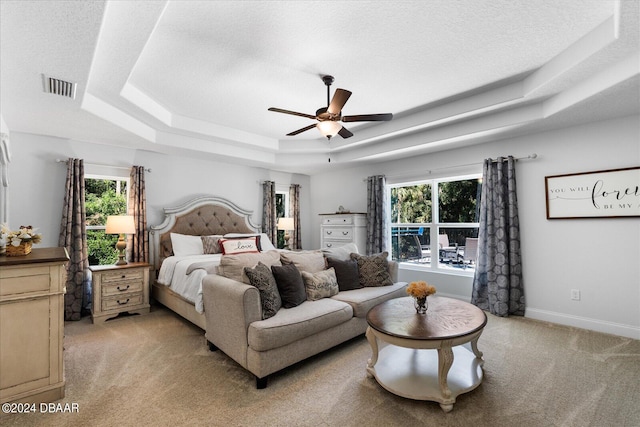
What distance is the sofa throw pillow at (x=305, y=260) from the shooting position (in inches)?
129

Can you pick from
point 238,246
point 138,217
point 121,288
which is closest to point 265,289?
point 238,246

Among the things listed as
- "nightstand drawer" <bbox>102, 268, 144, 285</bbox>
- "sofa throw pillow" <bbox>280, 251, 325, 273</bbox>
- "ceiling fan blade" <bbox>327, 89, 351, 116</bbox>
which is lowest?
"nightstand drawer" <bbox>102, 268, 144, 285</bbox>

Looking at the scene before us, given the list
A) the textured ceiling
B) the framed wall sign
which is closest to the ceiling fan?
the textured ceiling

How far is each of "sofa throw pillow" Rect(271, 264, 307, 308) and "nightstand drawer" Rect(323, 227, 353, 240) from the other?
2752 mm

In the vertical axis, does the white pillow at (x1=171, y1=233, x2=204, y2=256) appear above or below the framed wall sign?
below

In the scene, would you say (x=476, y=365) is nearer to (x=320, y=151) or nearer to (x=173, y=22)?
(x=173, y=22)

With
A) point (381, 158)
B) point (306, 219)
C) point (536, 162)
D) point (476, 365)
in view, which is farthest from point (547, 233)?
point (306, 219)

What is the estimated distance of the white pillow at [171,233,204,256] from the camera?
175 inches

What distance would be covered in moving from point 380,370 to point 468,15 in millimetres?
2720

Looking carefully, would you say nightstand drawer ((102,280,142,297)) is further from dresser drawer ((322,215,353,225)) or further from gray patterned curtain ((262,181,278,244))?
dresser drawer ((322,215,353,225))

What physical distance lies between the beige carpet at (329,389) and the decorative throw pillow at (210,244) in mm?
1622

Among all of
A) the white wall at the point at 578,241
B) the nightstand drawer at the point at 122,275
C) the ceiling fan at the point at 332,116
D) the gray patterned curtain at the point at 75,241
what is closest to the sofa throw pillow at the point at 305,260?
the ceiling fan at the point at 332,116

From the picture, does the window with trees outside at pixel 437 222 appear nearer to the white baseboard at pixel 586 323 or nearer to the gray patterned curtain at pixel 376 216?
the gray patterned curtain at pixel 376 216

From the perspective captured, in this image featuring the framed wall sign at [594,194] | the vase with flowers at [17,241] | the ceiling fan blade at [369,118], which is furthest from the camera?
the framed wall sign at [594,194]
